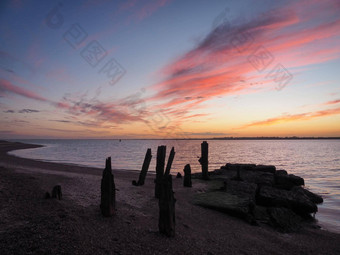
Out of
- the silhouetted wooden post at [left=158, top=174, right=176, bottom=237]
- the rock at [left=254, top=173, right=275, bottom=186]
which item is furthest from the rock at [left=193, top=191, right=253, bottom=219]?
the rock at [left=254, top=173, right=275, bottom=186]

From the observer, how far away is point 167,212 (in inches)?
270

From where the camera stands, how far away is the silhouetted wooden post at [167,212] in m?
6.77

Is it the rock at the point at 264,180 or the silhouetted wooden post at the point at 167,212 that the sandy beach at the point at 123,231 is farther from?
the rock at the point at 264,180

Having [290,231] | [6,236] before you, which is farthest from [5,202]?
[290,231]

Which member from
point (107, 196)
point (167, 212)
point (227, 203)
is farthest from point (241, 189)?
point (107, 196)

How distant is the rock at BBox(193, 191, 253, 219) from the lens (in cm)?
Result: 1017

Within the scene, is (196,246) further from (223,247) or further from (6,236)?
(6,236)

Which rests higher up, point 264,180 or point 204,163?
point 204,163

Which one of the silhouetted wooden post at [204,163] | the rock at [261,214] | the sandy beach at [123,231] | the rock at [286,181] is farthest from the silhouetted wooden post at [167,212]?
the rock at [286,181]

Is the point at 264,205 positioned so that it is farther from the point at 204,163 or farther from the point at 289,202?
the point at 204,163

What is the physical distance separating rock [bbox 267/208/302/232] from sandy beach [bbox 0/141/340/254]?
0.42 m

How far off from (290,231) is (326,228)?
3.03 meters

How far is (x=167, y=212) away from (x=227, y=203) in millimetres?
5048

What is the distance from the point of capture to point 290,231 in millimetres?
9453
